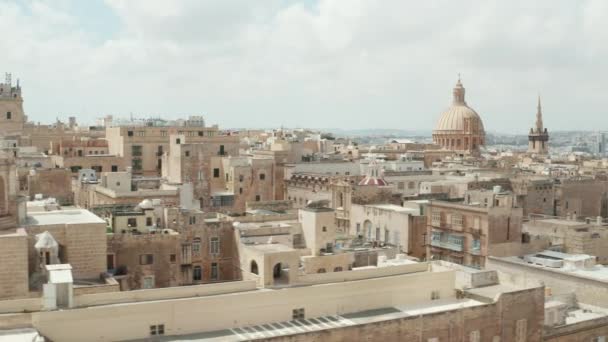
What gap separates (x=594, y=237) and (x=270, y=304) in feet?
89.9

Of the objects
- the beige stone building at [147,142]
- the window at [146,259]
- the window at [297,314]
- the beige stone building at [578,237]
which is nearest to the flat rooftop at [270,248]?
the window at [297,314]

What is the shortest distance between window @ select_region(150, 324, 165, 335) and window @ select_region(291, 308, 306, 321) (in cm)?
629

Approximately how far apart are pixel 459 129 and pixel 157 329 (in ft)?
343

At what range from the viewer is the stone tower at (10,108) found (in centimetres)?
8912

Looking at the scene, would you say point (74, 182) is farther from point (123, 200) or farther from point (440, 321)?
point (440, 321)

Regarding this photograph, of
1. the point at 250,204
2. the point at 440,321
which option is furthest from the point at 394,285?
the point at 250,204

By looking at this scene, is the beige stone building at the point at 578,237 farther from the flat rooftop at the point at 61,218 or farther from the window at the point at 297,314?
the flat rooftop at the point at 61,218

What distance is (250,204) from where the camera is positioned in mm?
59875

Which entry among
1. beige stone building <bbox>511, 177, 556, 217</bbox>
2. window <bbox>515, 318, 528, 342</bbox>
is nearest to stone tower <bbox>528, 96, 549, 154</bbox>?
beige stone building <bbox>511, 177, 556, 217</bbox>

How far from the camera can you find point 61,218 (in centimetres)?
3719

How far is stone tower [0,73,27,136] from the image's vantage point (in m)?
89.1

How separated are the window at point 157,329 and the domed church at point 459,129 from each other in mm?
100259

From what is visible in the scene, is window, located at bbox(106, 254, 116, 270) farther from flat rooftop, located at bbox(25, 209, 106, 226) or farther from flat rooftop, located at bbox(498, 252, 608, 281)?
flat rooftop, located at bbox(498, 252, 608, 281)

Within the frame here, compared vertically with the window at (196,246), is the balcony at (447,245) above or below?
below
